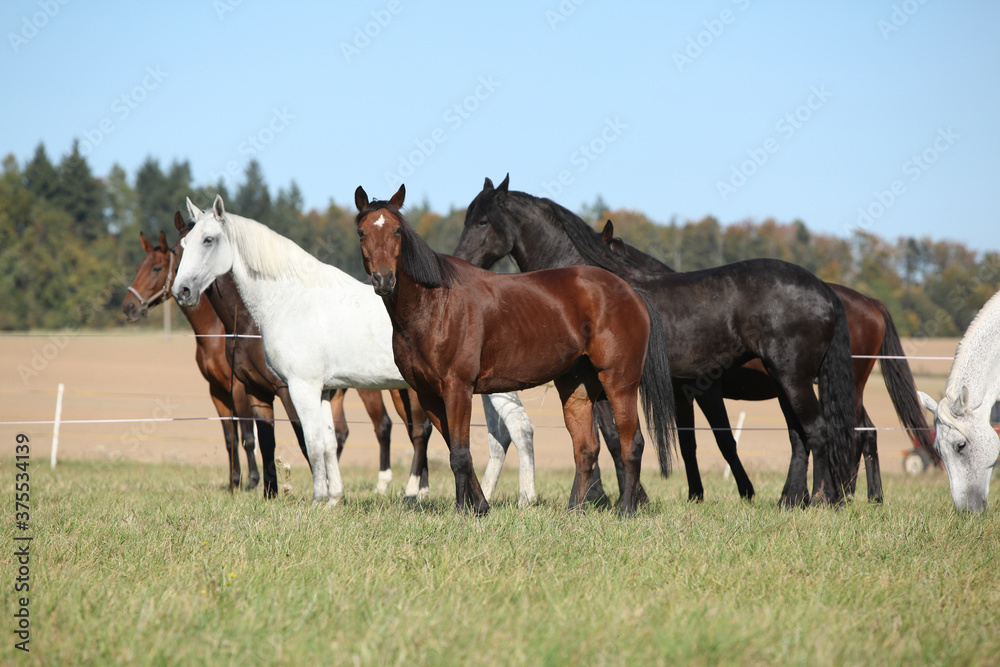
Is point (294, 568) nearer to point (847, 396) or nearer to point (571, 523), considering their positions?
point (571, 523)

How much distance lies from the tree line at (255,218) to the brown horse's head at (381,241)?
125 feet

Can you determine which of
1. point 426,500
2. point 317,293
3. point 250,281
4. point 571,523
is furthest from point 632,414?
point 250,281

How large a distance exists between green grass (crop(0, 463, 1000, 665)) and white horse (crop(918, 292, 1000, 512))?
438 mm

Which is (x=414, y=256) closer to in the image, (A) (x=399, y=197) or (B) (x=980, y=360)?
(A) (x=399, y=197)

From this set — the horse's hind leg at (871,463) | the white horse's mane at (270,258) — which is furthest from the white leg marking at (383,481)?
the horse's hind leg at (871,463)

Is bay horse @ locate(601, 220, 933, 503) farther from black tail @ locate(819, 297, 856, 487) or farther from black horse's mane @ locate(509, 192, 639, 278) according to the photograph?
black tail @ locate(819, 297, 856, 487)

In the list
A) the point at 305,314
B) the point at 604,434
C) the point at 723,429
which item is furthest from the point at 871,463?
the point at 305,314

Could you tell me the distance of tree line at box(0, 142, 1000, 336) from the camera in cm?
4666

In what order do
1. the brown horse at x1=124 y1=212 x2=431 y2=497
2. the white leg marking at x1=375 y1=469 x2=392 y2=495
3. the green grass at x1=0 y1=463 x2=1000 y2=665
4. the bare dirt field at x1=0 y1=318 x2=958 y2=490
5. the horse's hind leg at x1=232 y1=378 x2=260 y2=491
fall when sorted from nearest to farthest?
the green grass at x1=0 y1=463 x2=1000 y2=665, the brown horse at x1=124 y1=212 x2=431 y2=497, the horse's hind leg at x1=232 y1=378 x2=260 y2=491, the white leg marking at x1=375 y1=469 x2=392 y2=495, the bare dirt field at x1=0 y1=318 x2=958 y2=490

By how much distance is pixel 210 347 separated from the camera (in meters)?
8.28

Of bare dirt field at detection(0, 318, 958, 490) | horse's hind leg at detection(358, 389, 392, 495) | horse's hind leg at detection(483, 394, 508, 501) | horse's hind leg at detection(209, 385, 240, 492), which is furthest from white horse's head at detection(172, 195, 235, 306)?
horse's hind leg at detection(358, 389, 392, 495)

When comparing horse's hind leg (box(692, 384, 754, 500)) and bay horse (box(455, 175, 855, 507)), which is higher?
bay horse (box(455, 175, 855, 507))

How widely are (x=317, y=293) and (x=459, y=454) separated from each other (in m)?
2.08

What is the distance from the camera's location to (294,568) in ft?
12.2
